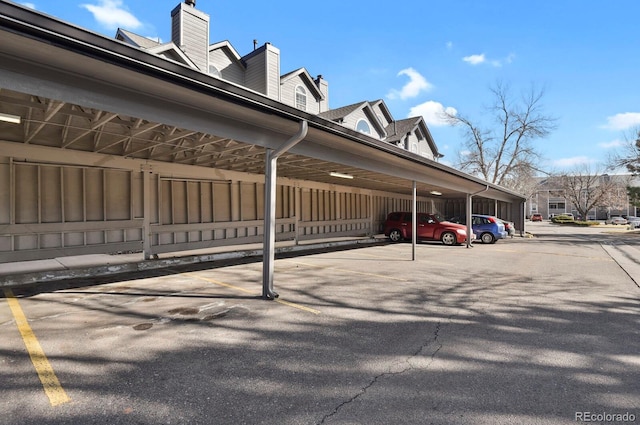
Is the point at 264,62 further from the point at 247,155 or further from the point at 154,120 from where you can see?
the point at 154,120

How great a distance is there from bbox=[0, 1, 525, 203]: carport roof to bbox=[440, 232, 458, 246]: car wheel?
836 cm

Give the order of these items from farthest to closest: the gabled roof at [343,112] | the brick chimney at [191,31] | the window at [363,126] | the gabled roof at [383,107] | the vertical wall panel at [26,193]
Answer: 1. the gabled roof at [383,107]
2. the window at [363,126]
3. the gabled roof at [343,112]
4. the brick chimney at [191,31]
5. the vertical wall panel at [26,193]

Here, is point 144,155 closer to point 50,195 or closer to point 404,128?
point 50,195

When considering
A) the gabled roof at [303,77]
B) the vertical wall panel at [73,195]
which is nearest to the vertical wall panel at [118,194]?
the vertical wall panel at [73,195]

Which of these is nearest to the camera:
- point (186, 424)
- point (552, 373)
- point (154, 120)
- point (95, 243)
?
point (186, 424)

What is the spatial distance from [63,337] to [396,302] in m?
4.77

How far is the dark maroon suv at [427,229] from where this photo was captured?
16297 millimetres

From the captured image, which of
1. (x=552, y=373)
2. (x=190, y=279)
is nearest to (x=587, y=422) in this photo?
(x=552, y=373)

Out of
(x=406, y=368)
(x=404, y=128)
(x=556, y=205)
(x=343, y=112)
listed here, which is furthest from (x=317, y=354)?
(x=556, y=205)

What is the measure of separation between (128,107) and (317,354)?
12.7ft

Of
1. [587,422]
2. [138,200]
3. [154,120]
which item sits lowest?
[587,422]

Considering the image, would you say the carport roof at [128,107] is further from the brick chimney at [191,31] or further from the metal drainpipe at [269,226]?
the brick chimney at [191,31]

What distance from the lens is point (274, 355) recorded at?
3.68 meters

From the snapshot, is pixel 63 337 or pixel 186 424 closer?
pixel 186 424
